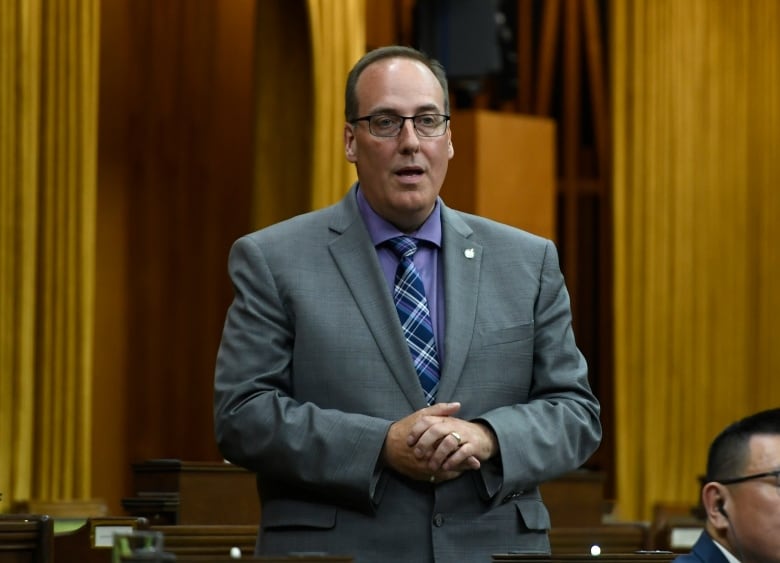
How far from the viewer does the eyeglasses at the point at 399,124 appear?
283 cm

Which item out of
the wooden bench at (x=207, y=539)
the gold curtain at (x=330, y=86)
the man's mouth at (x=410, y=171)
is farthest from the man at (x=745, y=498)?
the gold curtain at (x=330, y=86)

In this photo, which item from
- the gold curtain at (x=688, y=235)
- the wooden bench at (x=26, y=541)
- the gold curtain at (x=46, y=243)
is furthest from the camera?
the gold curtain at (x=688, y=235)

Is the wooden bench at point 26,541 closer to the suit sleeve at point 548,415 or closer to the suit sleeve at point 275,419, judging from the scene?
the suit sleeve at point 275,419

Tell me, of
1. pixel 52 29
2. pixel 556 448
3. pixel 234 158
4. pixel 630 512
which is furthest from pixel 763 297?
pixel 556 448

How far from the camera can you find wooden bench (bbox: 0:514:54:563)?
10.4ft

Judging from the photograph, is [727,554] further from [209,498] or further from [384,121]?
[209,498]

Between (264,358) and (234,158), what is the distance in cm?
760

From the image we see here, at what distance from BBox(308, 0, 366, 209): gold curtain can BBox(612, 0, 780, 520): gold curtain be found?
2.21 m

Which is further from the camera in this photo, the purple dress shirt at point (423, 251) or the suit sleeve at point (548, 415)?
the purple dress shirt at point (423, 251)

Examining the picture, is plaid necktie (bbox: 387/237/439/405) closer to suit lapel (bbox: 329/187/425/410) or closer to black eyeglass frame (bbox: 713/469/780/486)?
suit lapel (bbox: 329/187/425/410)

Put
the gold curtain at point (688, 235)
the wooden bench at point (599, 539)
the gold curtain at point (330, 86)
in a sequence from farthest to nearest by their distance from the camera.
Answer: the gold curtain at point (688, 235), the gold curtain at point (330, 86), the wooden bench at point (599, 539)

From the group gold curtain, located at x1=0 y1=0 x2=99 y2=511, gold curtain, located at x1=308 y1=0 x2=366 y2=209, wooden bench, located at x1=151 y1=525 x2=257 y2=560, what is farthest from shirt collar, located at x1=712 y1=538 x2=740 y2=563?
gold curtain, located at x1=308 y1=0 x2=366 y2=209

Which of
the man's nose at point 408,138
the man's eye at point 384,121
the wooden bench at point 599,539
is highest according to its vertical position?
the man's eye at point 384,121

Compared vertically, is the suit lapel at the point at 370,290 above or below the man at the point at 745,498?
above
